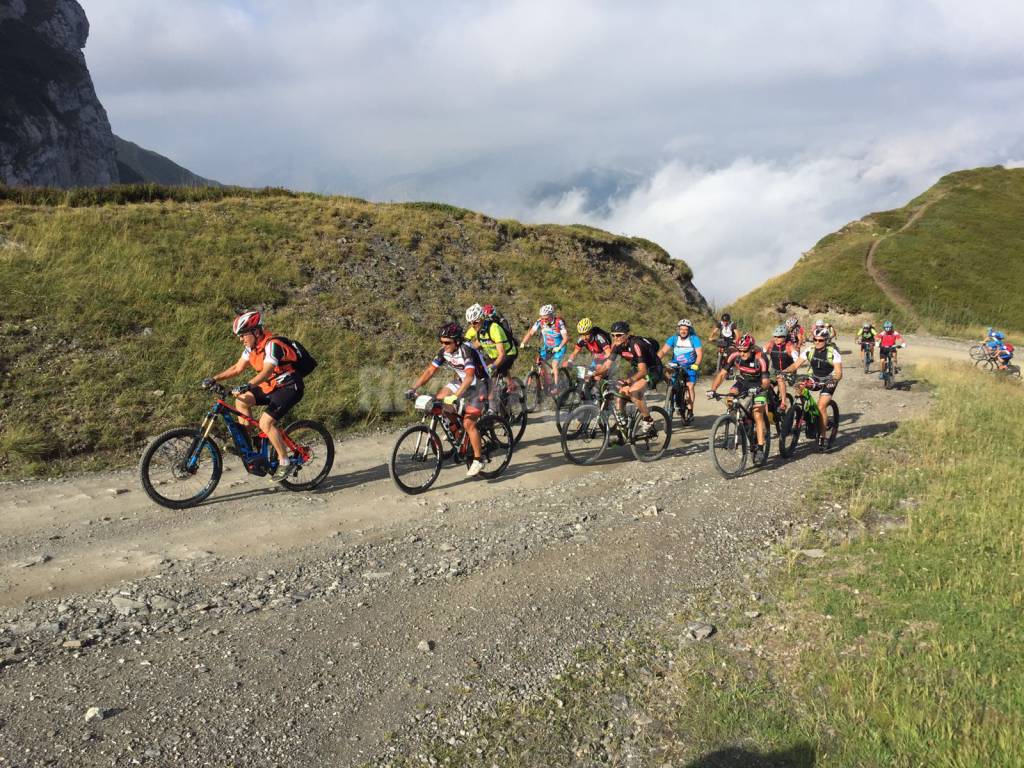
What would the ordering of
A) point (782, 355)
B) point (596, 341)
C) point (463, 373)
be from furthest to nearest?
point (596, 341) → point (782, 355) → point (463, 373)

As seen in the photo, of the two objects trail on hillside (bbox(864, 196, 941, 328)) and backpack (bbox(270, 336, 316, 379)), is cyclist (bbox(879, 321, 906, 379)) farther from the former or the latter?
trail on hillside (bbox(864, 196, 941, 328))

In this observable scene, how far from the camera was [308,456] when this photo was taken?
31.6 ft

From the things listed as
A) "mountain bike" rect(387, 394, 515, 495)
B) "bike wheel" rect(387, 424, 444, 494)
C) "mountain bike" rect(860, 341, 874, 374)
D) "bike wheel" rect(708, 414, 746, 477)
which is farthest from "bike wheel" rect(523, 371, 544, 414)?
"mountain bike" rect(860, 341, 874, 374)

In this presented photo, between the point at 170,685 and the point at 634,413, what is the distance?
8.87m

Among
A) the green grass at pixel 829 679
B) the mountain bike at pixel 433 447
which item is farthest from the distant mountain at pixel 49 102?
the green grass at pixel 829 679

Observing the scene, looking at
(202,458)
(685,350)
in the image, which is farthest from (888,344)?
(202,458)

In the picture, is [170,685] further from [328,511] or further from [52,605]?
[328,511]

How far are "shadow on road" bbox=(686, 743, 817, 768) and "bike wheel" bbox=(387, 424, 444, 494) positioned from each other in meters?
6.18

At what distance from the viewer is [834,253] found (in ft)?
309

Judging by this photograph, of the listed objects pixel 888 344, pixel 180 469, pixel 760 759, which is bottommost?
pixel 760 759

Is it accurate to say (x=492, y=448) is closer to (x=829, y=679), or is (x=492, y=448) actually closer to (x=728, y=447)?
(x=728, y=447)

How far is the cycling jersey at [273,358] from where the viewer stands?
903 centimetres

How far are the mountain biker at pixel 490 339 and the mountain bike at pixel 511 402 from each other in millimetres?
338

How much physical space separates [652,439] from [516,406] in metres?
3.00
